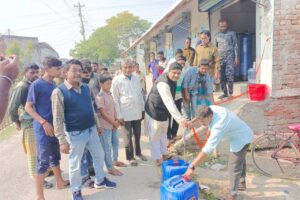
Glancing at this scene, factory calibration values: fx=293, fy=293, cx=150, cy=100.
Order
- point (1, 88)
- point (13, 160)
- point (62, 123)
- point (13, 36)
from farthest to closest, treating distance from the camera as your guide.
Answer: point (13, 36) → point (13, 160) → point (62, 123) → point (1, 88)

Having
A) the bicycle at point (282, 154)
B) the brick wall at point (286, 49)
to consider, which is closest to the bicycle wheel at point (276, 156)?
the bicycle at point (282, 154)

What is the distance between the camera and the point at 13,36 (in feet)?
149

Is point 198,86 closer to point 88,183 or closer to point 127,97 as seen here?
point 127,97

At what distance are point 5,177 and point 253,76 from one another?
5452 mm

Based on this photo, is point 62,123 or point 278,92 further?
point 278,92

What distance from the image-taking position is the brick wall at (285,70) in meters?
5.54

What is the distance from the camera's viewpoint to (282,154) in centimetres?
495

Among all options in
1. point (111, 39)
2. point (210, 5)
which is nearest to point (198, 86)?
point (210, 5)

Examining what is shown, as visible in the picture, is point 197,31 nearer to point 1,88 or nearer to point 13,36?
point 1,88

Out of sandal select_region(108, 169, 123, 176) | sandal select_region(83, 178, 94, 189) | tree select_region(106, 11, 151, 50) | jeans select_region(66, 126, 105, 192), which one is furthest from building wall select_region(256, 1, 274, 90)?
tree select_region(106, 11, 151, 50)

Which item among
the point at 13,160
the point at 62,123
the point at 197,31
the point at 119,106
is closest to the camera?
the point at 62,123

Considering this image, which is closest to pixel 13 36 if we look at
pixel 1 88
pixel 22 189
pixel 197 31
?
pixel 197 31

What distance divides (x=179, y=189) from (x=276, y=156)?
8.64 feet

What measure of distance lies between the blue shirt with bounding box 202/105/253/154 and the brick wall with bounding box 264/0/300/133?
2277 millimetres
